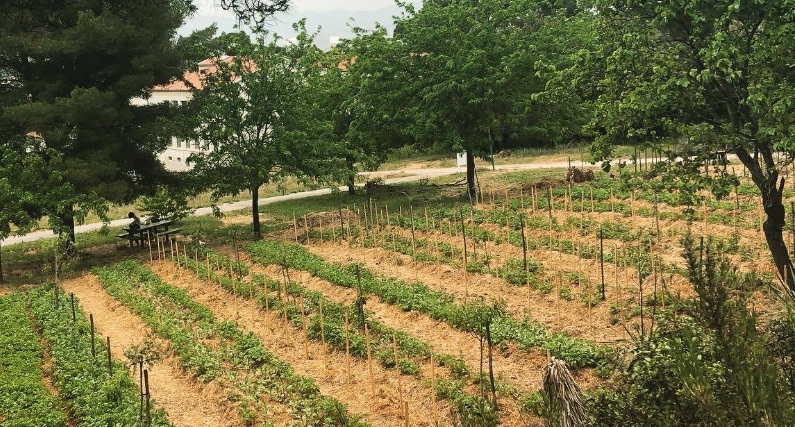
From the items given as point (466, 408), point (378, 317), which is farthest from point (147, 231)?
point (466, 408)

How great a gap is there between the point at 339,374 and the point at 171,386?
2.46 m

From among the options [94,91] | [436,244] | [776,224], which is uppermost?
[94,91]

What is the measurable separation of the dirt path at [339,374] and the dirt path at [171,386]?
129 cm

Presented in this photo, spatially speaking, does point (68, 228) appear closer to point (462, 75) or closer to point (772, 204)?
point (462, 75)

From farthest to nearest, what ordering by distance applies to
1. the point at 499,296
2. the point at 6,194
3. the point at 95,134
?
the point at 95,134 < the point at 6,194 < the point at 499,296

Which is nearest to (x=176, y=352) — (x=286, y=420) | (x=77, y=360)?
(x=77, y=360)

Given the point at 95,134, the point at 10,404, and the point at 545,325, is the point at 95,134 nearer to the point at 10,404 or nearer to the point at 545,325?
the point at 10,404

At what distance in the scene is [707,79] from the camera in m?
7.73

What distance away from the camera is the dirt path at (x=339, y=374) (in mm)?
8188

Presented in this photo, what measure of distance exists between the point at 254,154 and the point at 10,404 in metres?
12.0

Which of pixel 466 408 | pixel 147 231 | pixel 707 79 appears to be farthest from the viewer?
pixel 147 231

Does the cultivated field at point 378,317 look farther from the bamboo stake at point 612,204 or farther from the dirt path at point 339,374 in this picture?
the bamboo stake at point 612,204

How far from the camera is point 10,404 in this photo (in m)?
8.61

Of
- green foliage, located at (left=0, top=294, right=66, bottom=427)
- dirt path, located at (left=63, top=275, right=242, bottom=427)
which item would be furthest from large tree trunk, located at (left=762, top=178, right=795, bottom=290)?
green foliage, located at (left=0, top=294, right=66, bottom=427)
